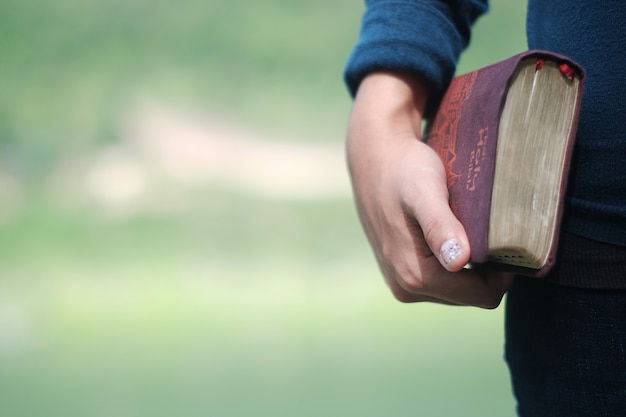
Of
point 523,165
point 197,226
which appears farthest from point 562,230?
point 197,226

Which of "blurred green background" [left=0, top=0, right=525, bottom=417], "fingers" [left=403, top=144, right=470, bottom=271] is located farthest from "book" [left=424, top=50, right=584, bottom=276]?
"blurred green background" [left=0, top=0, right=525, bottom=417]

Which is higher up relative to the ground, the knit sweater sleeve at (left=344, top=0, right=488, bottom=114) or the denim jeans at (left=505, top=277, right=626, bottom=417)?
the knit sweater sleeve at (left=344, top=0, right=488, bottom=114)

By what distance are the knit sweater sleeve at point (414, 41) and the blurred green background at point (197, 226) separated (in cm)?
88

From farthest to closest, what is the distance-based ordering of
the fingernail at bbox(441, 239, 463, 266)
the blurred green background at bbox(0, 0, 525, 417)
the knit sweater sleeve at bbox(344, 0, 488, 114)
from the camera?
the blurred green background at bbox(0, 0, 525, 417) < the knit sweater sleeve at bbox(344, 0, 488, 114) < the fingernail at bbox(441, 239, 463, 266)

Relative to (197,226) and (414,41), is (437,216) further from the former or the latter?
(197,226)

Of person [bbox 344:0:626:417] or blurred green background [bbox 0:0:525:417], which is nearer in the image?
person [bbox 344:0:626:417]

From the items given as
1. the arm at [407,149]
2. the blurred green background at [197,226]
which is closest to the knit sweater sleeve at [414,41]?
the arm at [407,149]

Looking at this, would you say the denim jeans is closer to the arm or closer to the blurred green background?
the arm

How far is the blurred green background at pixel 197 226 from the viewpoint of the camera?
1.32 m

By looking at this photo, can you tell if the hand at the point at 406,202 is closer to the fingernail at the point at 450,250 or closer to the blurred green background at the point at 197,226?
the fingernail at the point at 450,250

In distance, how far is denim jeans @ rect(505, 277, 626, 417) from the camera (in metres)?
0.35

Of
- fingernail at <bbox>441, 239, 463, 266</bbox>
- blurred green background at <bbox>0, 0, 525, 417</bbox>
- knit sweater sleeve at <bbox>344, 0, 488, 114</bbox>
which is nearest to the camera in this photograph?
fingernail at <bbox>441, 239, 463, 266</bbox>

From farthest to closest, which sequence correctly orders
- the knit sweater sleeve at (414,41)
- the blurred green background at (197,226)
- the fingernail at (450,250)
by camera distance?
1. the blurred green background at (197,226)
2. the knit sweater sleeve at (414,41)
3. the fingernail at (450,250)

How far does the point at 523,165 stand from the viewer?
1.07ft
